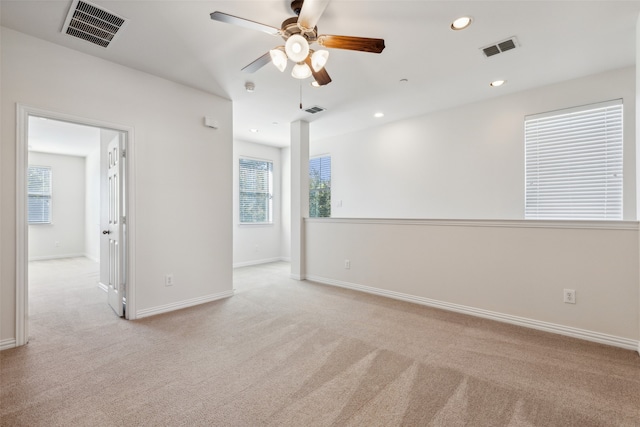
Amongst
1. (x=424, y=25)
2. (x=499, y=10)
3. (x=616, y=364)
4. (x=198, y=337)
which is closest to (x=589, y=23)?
(x=499, y=10)

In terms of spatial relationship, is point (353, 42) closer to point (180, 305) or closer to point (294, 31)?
point (294, 31)

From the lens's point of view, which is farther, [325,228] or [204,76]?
[325,228]

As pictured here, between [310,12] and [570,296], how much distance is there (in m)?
3.34

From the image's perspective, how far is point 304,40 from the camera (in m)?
1.90

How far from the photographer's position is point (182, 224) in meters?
3.61

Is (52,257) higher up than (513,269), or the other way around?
(513,269)

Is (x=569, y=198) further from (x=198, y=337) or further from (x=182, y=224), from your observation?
(x=182, y=224)

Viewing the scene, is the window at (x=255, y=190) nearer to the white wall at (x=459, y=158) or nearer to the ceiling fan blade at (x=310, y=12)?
the white wall at (x=459, y=158)

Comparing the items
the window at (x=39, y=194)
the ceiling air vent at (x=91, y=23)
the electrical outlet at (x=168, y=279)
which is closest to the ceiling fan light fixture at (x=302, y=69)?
the ceiling air vent at (x=91, y=23)

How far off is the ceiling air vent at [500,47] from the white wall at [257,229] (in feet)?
16.0

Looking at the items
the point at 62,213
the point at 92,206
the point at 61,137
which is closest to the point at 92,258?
the point at 92,206

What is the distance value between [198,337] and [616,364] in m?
3.43

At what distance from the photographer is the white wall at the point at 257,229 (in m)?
6.33

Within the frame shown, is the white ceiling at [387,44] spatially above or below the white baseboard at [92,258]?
above
